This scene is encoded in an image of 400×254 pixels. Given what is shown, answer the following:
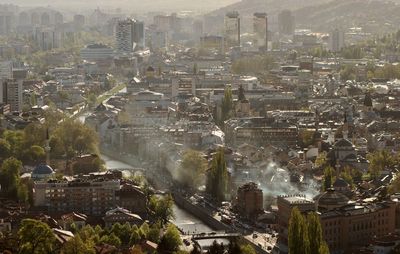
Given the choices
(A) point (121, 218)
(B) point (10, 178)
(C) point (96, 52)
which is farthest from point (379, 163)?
(C) point (96, 52)

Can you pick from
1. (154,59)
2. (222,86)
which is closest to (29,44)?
(154,59)

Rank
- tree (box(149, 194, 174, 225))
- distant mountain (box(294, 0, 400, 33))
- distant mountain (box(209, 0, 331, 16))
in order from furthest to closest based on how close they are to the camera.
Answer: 1. distant mountain (box(209, 0, 331, 16))
2. distant mountain (box(294, 0, 400, 33))
3. tree (box(149, 194, 174, 225))

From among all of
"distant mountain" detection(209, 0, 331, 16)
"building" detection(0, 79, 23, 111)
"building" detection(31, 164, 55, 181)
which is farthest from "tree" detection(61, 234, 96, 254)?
"distant mountain" detection(209, 0, 331, 16)

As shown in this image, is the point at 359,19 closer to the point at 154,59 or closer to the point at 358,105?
the point at 154,59

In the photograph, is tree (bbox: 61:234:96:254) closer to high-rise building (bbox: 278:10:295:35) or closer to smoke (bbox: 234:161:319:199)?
smoke (bbox: 234:161:319:199)

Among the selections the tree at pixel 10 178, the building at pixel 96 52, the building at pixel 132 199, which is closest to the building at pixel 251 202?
the building at pixel 132 199

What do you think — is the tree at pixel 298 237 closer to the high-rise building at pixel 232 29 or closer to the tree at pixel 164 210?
the tree at pixel 164 210
